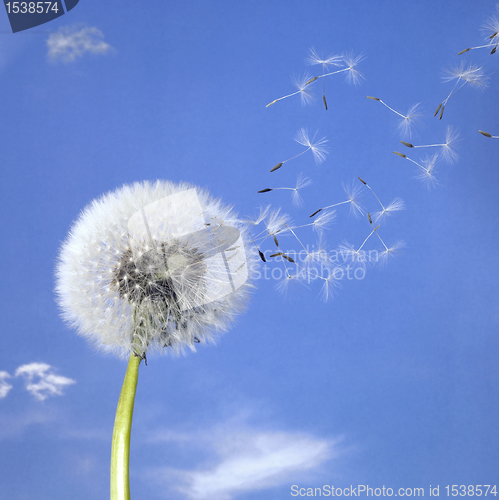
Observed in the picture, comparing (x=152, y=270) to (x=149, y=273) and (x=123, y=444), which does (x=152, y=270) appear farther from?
(x=123, y=444)

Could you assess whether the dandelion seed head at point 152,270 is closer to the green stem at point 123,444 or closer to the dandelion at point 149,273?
the dandelion at point 149,273

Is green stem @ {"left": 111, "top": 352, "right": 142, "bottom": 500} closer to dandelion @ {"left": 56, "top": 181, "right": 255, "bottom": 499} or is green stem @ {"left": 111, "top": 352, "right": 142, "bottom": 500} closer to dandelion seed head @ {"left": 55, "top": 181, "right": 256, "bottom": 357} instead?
dandelion @ {"left": 56, "top": 181, "right": 255, "bottom": 499}

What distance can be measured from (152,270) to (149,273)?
15 mm

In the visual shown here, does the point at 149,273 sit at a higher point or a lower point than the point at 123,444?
higher

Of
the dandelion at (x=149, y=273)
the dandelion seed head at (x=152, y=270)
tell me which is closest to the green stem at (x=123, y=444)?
the dandelion at (x=149, y=273)

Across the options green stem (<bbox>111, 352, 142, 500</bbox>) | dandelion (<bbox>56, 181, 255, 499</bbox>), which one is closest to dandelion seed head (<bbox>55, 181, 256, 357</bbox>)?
dandelion (<bbox>56, 181, 255, 499</bbox>)

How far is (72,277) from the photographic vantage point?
1509mm

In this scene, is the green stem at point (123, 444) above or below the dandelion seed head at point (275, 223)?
below

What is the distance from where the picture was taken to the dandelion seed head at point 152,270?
56.1 inches

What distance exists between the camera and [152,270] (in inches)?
55.6

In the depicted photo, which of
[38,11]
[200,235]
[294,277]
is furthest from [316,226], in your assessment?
[38,11]

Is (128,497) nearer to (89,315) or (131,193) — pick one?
(89,315)

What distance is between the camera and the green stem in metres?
1.28

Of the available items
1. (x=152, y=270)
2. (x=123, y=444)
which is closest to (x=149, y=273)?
(x=152, y=270)
